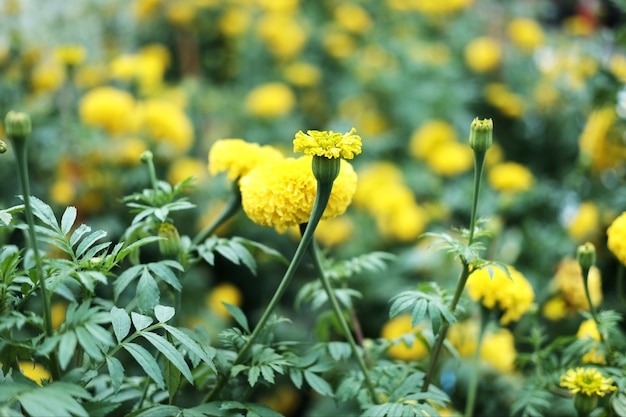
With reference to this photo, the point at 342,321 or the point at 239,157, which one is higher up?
the point at 239,157

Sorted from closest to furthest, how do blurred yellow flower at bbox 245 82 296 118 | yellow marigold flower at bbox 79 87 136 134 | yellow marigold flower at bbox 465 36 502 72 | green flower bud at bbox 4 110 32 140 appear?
green flower bud at bbox 4 110 32 140
yellow marigold flower at bbox 79 87 136 134
blurred yellow flower at bbox 245 82 296 118
yellow marigold flower at bbox 465 36 502 72

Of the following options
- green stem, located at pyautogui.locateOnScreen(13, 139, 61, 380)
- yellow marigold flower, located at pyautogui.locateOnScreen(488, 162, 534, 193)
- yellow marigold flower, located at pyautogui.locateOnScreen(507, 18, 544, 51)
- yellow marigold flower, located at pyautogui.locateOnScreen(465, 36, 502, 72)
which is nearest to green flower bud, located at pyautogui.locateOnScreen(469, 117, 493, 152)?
green stem, located at pyautogui.locateOnScreen(13, 139, 61, 380)

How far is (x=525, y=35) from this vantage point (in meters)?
2.84

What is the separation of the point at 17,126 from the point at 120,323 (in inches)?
8.8

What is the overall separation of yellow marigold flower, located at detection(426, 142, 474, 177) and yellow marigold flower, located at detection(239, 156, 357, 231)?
142cm

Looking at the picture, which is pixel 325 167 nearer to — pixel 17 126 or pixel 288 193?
pixel 288 193

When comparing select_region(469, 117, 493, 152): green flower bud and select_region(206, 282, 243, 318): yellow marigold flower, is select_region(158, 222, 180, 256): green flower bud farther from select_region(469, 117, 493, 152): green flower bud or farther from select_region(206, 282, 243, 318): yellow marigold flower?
select_region(206, 282, 243, 318): yellow marigold flower

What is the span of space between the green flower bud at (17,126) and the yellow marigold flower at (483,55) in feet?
7.56

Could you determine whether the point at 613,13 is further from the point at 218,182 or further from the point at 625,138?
the point at 218,182

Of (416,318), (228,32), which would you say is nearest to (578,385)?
(416,318)

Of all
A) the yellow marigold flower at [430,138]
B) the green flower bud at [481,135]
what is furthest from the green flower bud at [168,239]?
the yellow marigold flower at [430,138]

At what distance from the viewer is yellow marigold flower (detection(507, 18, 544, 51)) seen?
284 cm

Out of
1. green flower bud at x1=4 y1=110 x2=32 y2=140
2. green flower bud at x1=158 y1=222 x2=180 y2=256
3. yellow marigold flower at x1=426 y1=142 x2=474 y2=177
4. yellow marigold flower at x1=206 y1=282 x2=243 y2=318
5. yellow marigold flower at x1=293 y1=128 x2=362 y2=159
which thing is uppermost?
green flower bud at x1=4 y1=110 x2=32 y2=140

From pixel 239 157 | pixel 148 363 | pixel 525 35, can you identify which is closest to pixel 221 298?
pixel 239 157
